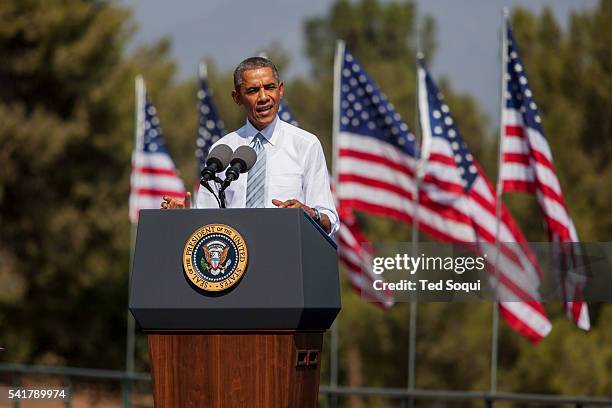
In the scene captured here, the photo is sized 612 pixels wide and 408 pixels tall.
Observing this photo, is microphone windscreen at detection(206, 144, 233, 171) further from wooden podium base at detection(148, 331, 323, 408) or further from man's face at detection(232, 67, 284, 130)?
wooden podium base at detection(148, 331, 323, 408)

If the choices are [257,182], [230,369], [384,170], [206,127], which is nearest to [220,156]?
[257,182]

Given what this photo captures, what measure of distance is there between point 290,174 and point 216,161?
468 mm

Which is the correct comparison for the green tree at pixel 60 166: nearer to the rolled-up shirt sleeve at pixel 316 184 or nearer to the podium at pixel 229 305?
the rolled-up shirt sleeve at pixel 316 184

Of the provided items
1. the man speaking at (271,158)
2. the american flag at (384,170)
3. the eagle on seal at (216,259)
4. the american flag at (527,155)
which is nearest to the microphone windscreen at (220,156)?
the man speaking at (271,158)

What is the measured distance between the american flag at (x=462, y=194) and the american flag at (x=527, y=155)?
370 millimetres

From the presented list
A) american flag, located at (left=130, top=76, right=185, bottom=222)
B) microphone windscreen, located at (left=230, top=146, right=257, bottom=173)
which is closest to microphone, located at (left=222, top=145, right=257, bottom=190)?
microphone windscreen, located at (left=230, top=146, right=257, bottom=173)

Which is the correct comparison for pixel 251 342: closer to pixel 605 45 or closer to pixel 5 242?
pixel 5 242

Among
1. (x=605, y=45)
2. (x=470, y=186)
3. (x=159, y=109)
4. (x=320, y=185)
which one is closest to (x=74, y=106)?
(x=159, y=109)

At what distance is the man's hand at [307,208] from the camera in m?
4.93

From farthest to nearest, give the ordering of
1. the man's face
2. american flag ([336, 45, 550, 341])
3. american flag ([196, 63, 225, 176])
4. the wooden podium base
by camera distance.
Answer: american flag ([196, 63, 225, 176]) → american flag ([336, 45, 550, 341]) → the man's face → the wooden podium base

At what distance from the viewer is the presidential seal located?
477cm

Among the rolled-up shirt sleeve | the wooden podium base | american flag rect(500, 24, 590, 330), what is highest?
american flag rect(500, 24, 590, 330)

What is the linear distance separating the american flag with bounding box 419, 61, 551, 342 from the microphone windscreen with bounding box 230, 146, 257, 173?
25.0 ft

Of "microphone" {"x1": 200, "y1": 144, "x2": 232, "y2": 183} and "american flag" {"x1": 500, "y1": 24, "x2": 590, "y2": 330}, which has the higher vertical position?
"american flag" {"x1": 500, "y1": 24, "x2": 590, "y2": 330}
